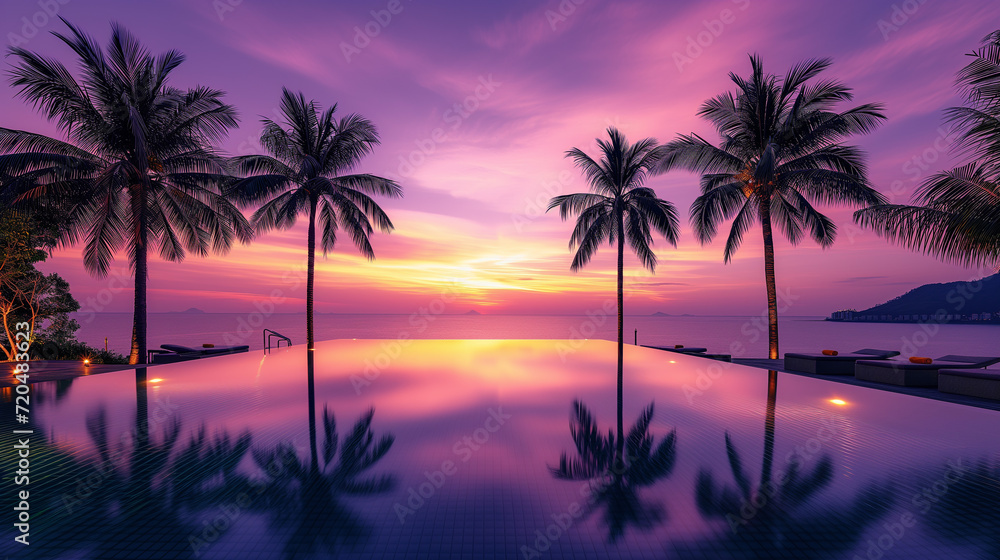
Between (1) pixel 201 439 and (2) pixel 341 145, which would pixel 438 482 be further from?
(2) pixel 341 145

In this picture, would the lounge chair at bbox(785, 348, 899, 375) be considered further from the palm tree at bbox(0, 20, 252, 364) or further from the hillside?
the hillside

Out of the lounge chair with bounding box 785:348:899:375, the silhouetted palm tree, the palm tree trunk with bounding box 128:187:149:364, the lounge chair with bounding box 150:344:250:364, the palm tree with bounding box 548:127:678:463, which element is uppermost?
the palm tree with bounding box 548:127:678:463

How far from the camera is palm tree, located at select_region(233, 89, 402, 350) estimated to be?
44.9 feet

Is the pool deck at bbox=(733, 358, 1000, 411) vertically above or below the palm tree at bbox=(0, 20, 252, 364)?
below

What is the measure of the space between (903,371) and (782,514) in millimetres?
8737

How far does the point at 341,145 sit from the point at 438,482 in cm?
1361

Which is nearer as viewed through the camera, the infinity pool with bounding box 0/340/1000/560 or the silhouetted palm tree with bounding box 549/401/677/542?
the infinity pool with bounding box 0/340/1000/560

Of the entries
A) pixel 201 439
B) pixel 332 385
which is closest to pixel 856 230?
pixel 332 385

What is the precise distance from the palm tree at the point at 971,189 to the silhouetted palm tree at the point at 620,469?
8.16 metres

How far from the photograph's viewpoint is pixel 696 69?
1399 centimetres

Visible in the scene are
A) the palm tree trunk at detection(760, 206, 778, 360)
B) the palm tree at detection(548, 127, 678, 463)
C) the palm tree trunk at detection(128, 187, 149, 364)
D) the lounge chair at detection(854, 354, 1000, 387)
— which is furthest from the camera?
the palm tree at detection(548, 127, 678, 463)

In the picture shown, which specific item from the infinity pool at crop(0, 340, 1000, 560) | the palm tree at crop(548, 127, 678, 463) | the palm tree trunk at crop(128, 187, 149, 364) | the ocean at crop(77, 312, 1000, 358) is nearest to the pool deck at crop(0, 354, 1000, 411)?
the palm tree trunk at crop(128, 187, 149, 364)

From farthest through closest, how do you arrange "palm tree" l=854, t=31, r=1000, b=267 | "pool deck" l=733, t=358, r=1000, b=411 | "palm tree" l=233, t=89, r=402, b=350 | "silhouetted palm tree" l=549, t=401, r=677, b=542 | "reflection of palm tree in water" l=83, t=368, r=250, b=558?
"palm tree" l=233, t=89, r=402, b=350 < "palm tree" l=854, t=31, r=1000, b=267 < "pool deck" l=733, t=358, r=1000, b=411 < "silhouetted palm tree" l=549, t=401, r=677, b=542 < "reflection of palm tree in water" l=83, t=368, r=250, b=558

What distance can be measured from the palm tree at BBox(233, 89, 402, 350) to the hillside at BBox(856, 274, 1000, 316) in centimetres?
13339
